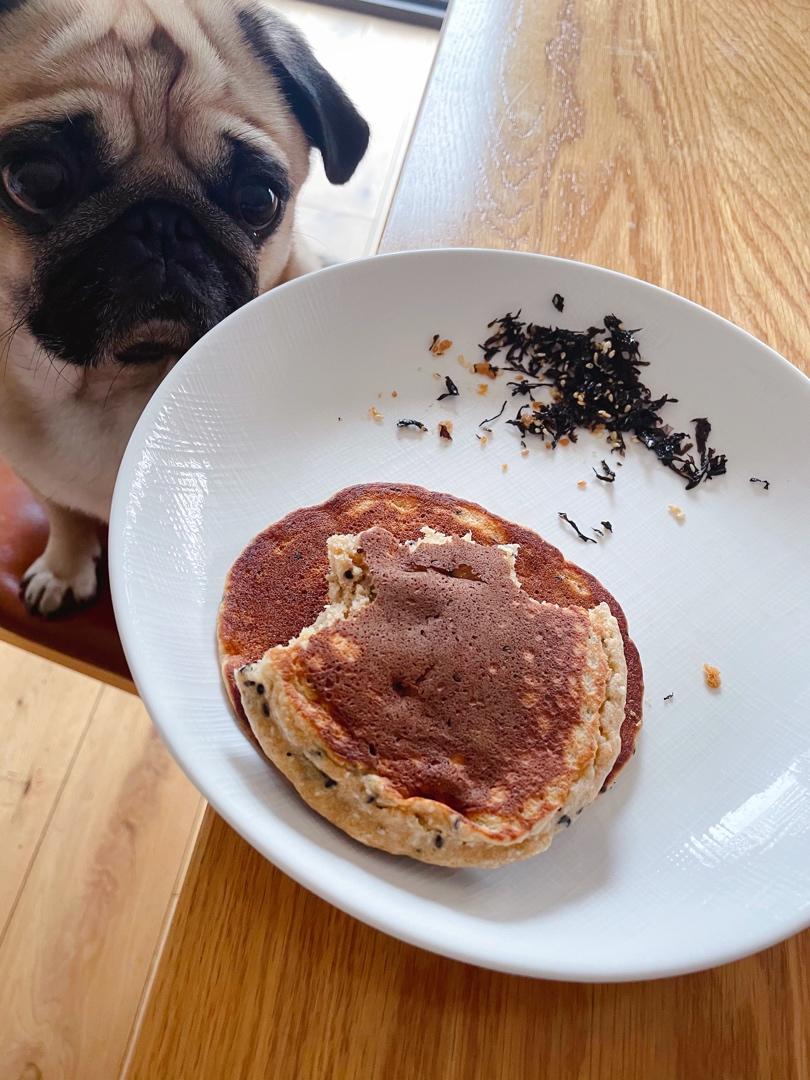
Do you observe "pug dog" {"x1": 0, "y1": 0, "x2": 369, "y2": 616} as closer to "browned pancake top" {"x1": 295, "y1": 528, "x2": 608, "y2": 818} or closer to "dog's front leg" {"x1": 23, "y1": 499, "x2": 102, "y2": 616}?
"dog's front leg" {"x1": 23, "y1": 499, "x2": 102, "y2": 616}

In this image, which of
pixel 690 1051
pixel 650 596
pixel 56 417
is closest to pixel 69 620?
pixel 56 417

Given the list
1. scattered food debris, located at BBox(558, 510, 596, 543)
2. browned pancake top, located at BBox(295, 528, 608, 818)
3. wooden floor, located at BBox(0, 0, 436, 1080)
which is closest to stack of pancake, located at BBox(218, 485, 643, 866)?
browned pancake top, located at BBox(295, 528, 608, 818)

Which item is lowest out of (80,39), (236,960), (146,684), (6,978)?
(6,978)

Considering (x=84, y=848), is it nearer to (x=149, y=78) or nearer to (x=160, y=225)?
(x=160, y=225)

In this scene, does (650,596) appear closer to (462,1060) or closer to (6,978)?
(462,1060)

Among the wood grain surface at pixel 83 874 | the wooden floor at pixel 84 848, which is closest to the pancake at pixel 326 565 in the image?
the wooden floor at pixel 84 848

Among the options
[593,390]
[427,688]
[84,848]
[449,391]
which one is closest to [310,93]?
[449,391]
